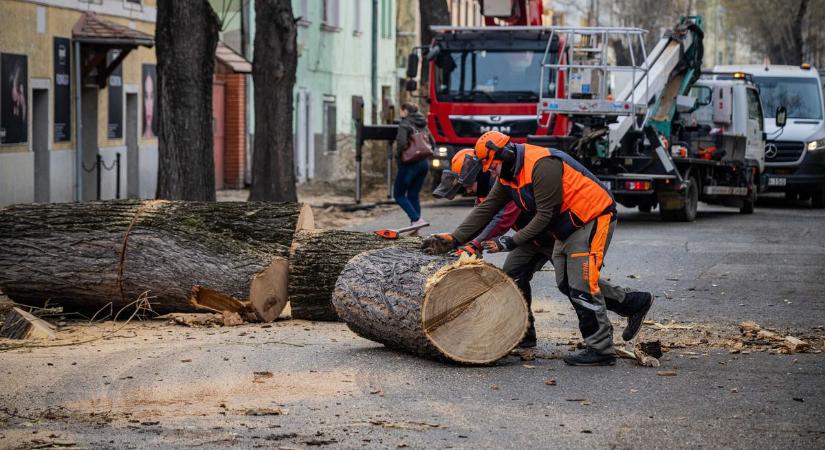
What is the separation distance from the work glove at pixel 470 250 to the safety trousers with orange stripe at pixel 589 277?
1.67ft

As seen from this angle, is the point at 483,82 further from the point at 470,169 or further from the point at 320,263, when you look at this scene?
the point at 470,169

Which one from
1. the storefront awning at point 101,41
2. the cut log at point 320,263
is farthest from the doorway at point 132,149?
the cut log at point 320,263

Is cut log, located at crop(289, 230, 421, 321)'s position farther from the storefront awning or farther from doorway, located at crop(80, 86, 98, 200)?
doorway, located at crop(80, 86, 98, 200)

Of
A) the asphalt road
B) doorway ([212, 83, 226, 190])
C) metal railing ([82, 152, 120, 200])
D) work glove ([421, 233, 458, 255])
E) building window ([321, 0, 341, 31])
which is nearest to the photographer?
the asphalt road

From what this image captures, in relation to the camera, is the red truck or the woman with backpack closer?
the woman with backpack

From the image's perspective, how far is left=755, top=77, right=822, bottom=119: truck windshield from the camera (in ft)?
85.9

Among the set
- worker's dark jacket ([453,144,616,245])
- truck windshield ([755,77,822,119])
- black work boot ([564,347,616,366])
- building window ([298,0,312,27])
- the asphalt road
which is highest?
building window ([298,0,312,27])

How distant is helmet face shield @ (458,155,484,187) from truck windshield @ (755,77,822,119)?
18.3 metres

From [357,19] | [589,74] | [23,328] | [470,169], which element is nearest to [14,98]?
[589,74]

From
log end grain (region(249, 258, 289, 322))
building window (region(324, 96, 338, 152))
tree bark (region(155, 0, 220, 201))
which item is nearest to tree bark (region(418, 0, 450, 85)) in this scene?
building window (region(324, 96, 338, 152))

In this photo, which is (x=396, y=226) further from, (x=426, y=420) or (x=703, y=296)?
(x=426, y=420)

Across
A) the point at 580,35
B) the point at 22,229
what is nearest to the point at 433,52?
the point at 580,35

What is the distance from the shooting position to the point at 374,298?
872 centimetres

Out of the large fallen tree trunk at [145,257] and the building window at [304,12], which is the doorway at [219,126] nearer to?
the building window at [304,12]
